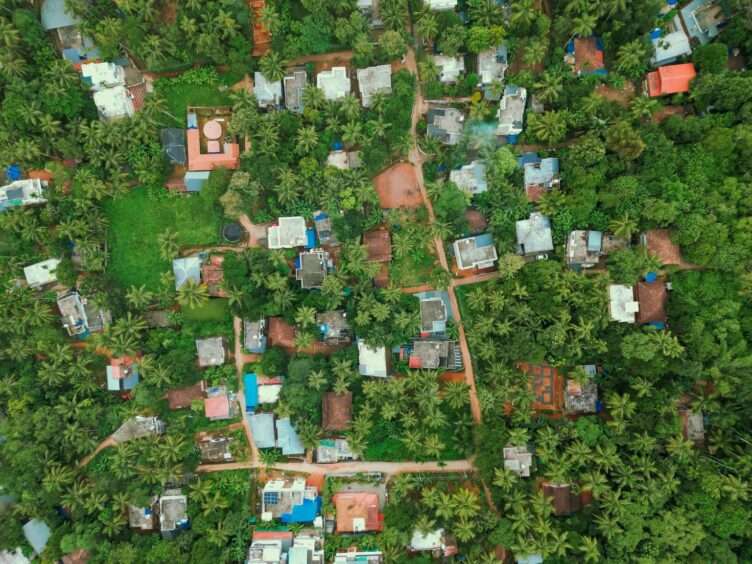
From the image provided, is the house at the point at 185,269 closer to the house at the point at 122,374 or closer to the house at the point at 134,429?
the house at the point at 122,374

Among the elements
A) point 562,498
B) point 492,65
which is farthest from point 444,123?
point 562,498

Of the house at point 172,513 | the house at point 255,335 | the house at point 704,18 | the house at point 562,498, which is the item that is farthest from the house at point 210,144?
the house at point 704,18

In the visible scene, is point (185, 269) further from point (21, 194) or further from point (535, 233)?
point (535, 233)

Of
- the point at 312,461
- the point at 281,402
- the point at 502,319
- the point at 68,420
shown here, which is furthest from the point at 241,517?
the point at 502,319

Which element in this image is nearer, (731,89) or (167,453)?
(731,89)

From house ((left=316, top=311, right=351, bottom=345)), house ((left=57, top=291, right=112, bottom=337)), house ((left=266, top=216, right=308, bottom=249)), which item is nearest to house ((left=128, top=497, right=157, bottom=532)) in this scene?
house ((left=57, top=291, right=112, bottom=337))

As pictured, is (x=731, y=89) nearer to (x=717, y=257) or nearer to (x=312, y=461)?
(x=717, y=257)
